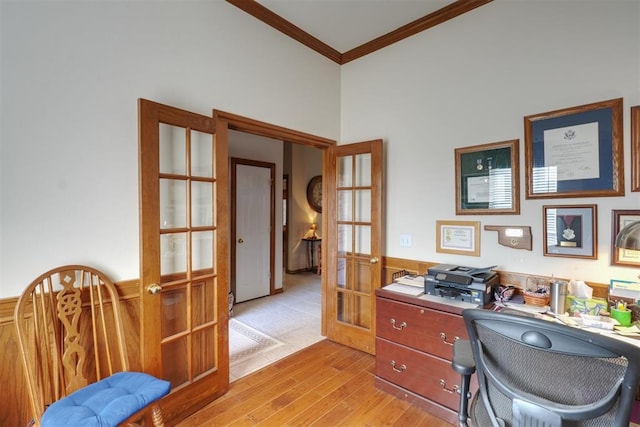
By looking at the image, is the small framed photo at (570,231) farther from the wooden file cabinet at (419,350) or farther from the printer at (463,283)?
the wooden file cabinet at (419,350)

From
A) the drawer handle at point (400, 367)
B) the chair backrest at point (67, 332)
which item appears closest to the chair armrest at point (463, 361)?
the drawer handle at point (400, 367)

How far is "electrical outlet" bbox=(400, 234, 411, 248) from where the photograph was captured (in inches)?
Result: 104

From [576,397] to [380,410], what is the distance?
1345 mm

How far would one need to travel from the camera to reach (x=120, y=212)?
5.73 feet

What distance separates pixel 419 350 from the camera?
79.2 inches

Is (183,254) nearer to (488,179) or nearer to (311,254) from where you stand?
(488,179)

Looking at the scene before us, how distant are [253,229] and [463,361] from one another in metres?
3.64

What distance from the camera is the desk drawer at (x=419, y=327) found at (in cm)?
187

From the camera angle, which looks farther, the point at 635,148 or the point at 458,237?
the point at 458,237

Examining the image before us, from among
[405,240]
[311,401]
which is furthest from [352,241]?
[311,401]

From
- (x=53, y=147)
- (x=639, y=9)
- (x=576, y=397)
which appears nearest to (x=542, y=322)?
(x=576, y=397)

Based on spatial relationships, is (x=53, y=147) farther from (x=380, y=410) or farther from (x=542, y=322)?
(x=380, y=410)

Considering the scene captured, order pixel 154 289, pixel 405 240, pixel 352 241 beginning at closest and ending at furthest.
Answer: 1. pixel 154 289
2. pixel 405 240
3. pixel 352 241

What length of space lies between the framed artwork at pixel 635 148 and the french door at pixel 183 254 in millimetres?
2539
